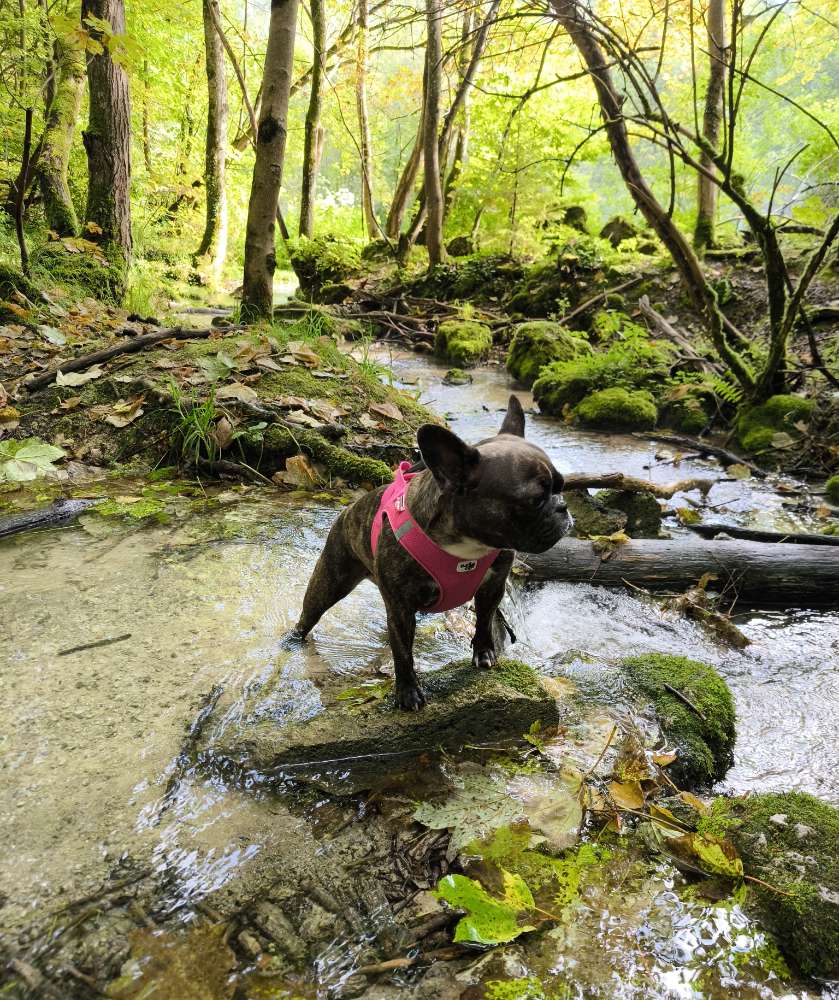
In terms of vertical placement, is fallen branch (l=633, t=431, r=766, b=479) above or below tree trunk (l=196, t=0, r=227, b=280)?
below

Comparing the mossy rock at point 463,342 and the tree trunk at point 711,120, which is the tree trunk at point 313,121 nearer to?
the mossy rock at point 463,342

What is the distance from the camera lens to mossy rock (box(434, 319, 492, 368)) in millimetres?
12461

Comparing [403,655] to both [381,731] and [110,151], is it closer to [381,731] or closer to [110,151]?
[381,731]

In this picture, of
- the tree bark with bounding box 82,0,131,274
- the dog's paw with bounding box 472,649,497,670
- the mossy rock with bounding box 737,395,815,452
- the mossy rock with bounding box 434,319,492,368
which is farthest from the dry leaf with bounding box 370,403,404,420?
the mossy rock with bounding box 434,319,492,368

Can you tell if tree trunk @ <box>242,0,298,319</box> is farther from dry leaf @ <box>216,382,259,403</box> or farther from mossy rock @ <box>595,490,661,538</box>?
mossy rock @ <box>595,490,661,538</box>

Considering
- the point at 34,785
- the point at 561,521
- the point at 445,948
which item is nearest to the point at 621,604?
the point at 561,521

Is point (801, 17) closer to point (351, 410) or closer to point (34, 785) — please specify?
point (351, 410)

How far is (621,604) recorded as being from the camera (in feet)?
13.4

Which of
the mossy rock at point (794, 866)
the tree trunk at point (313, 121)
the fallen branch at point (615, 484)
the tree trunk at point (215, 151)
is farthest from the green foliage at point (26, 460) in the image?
the tree trunk at point (215, 151)

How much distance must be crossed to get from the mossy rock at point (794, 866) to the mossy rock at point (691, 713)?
276 millimetres

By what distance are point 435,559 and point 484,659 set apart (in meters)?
0.73

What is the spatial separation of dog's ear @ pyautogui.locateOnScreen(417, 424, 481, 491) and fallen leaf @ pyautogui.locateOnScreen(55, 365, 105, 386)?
4790 mm

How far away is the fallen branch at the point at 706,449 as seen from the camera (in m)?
6.72

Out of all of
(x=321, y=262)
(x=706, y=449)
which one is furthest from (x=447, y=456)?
(x=321, y=262)
